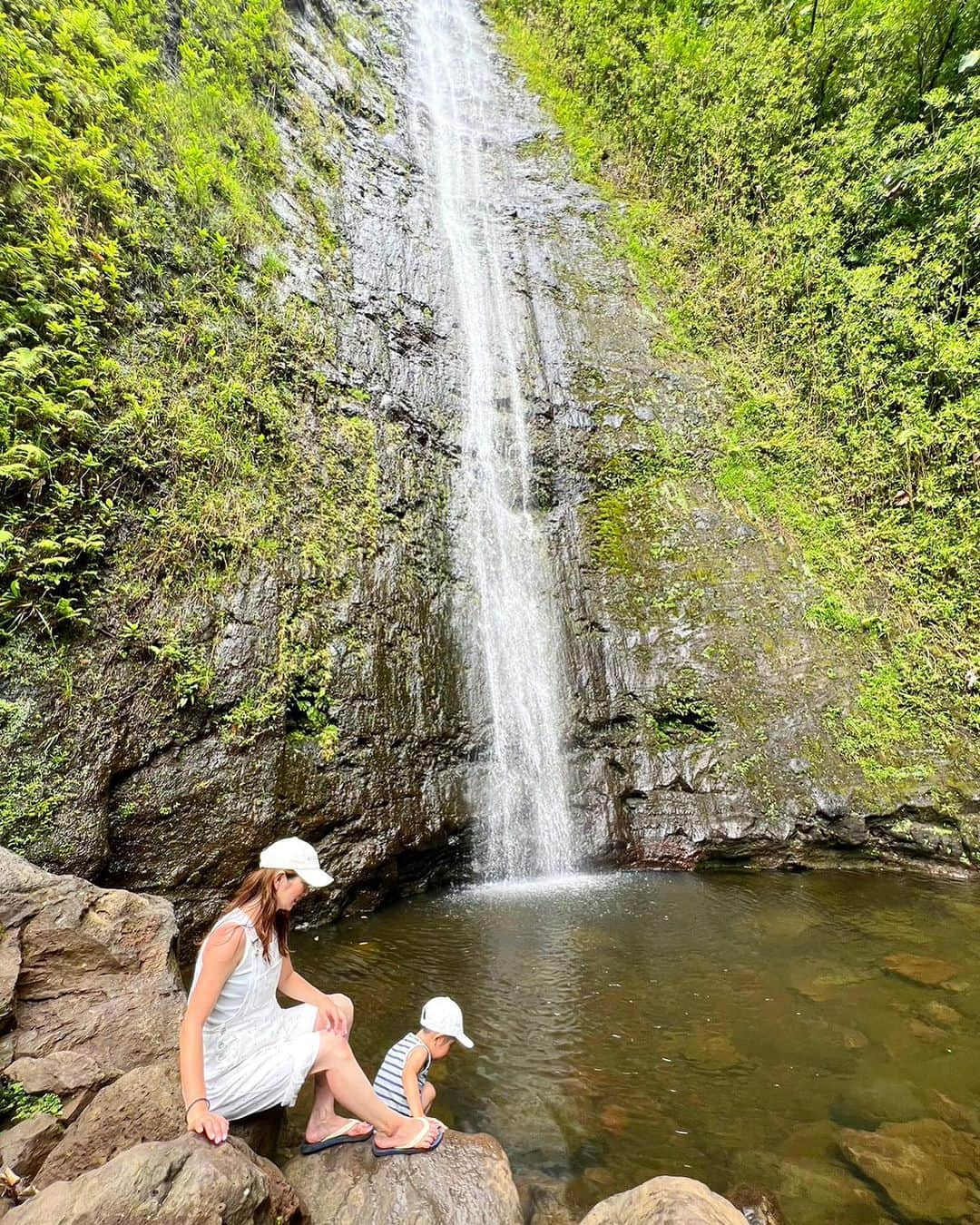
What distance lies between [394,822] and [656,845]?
9.95 feet

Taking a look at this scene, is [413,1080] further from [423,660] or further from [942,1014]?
[423,660]

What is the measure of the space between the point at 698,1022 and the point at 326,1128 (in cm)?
258

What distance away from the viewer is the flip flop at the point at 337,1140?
2340mm

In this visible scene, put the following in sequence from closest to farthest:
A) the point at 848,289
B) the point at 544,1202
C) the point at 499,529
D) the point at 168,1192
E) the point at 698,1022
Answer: the point at 168,1192 → the point at 544,1202 → the point at 698,1022 → the point at 499,529 → the point at 848,289

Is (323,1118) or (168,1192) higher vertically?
(168,1192)

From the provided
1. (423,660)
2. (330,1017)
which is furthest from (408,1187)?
(423,660)

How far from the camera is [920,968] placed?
4.38 metres

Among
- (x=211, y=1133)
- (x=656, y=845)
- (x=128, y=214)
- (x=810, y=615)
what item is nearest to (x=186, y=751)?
(x=211, y=1133)

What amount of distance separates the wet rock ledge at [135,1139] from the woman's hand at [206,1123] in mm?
58

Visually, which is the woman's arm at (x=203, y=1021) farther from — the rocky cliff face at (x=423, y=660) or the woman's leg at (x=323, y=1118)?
the rocky cliff face at (x=423, y=660)

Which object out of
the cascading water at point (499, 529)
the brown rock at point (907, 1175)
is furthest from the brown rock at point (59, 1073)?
the cascading water at point (499, 529)

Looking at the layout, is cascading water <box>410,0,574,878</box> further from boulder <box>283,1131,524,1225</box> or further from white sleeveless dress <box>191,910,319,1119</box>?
white sleeveless dress <box>191,910,319,1119</box>

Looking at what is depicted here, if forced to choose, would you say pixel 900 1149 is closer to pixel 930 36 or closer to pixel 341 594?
pixel 341 594

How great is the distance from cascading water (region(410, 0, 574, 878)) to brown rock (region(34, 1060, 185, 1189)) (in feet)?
14.6
